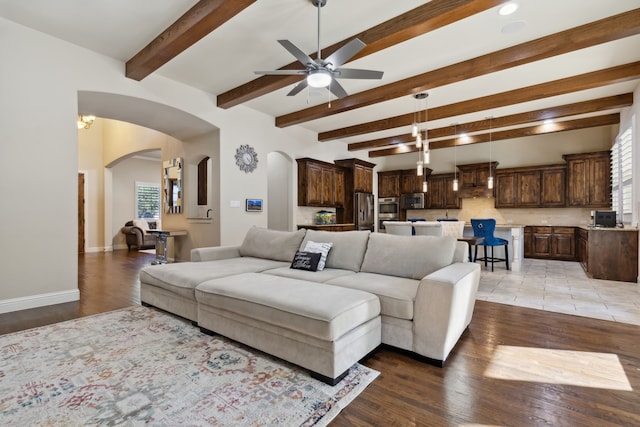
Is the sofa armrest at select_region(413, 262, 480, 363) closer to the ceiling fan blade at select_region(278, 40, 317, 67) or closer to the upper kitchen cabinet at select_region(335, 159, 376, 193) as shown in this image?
the ceiling fan blade at select_region(278, 40, 317, 67)

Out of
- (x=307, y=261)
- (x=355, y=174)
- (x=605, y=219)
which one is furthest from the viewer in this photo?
(x=355, y=174)

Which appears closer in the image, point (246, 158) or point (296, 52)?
point (296, 52)

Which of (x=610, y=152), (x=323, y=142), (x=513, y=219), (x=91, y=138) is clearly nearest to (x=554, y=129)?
(x=610, y=152)

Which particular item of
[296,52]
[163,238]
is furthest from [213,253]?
[163,238]

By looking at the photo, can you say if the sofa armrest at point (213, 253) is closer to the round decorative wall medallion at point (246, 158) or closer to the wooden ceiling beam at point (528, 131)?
the round decorative wall medallion at point (246, 158)

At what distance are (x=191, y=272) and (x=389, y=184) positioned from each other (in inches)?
324

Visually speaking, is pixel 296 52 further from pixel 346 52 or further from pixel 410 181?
pixel 410 181

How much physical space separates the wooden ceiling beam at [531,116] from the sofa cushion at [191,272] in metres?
5.82

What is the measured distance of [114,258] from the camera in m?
7.58

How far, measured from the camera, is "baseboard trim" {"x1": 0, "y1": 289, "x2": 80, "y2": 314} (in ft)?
11.2

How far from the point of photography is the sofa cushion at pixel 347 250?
328 centimetres

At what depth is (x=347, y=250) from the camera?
337cm

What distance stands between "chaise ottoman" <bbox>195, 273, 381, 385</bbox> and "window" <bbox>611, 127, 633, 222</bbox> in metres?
5.83

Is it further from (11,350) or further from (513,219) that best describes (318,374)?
(513,219)
